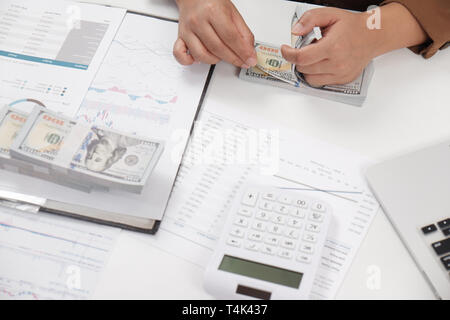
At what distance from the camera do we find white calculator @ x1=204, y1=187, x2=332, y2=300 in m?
0.48

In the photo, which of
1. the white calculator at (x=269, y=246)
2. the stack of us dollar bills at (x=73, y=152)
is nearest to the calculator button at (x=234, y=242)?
the white calculator at (x=269, y=246)

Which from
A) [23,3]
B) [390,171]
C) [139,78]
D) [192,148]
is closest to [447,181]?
[390,171]

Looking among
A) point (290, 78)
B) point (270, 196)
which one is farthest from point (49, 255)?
point (290, 78)

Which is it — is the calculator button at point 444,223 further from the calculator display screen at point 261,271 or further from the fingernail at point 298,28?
the fingernail at point 298,28

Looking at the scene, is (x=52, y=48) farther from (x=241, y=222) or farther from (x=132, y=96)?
(x=241, y=222)

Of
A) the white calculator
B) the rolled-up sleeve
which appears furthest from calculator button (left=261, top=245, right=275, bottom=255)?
the rolled-up sleeve

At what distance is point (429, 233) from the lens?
1.69 feet

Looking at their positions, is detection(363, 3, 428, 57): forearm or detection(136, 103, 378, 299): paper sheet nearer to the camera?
detection(136, 103, 378, 299): paper sheet

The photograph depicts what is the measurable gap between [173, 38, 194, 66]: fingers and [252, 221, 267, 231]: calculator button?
265mm

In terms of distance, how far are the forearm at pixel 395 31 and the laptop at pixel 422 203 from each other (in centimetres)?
17

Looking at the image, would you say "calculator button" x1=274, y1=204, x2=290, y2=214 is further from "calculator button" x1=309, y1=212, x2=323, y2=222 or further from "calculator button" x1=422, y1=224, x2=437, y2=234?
"calculator button" x1=422, y1=224, x2=437, y2=234

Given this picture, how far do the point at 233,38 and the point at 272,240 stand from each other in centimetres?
28

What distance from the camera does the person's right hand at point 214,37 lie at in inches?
23.6

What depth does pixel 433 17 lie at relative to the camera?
24.8 inches
